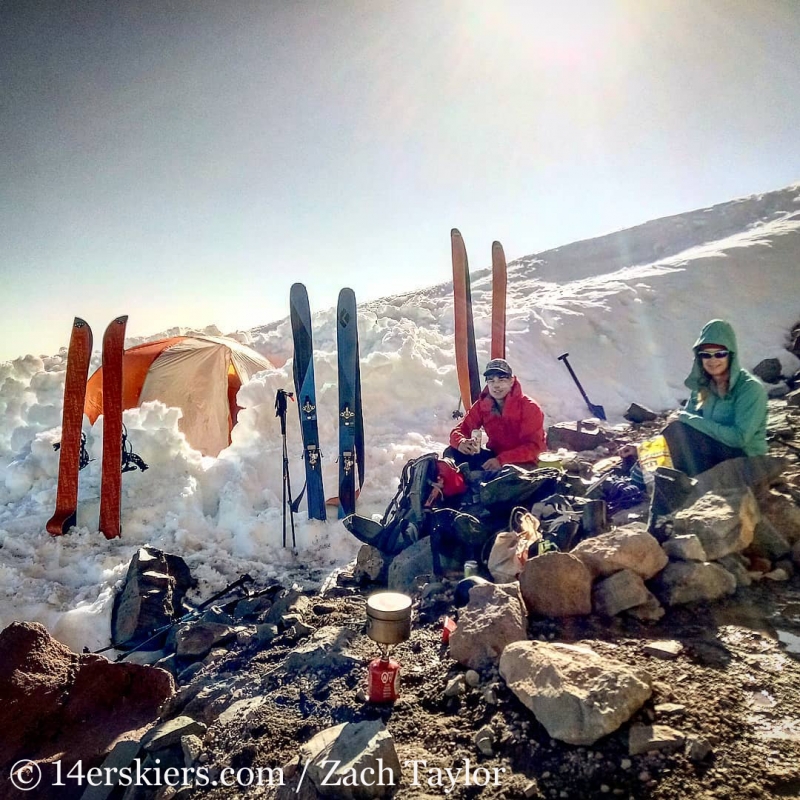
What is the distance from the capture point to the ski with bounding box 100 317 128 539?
5.92m

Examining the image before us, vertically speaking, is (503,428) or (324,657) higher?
(503,428)

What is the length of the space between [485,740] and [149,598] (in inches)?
140

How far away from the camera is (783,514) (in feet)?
11.2

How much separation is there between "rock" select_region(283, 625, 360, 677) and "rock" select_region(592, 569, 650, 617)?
1502mm

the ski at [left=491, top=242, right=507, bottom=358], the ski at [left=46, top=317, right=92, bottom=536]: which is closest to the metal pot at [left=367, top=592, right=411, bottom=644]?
the ski at [left=46, top=317, right=92, bottom=536]

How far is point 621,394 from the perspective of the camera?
1023 cm

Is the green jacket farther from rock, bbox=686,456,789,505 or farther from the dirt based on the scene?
the dirt

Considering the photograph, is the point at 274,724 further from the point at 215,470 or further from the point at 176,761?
the point at 215,470

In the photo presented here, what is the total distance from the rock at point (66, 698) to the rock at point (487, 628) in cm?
199

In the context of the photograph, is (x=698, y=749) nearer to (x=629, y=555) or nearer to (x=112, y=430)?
(x=629, y=555)

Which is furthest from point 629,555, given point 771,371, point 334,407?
point 771,371

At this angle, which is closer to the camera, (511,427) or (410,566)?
(410,566)

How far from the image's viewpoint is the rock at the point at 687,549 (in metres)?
3.07

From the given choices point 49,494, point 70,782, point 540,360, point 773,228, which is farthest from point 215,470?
point 773,228
